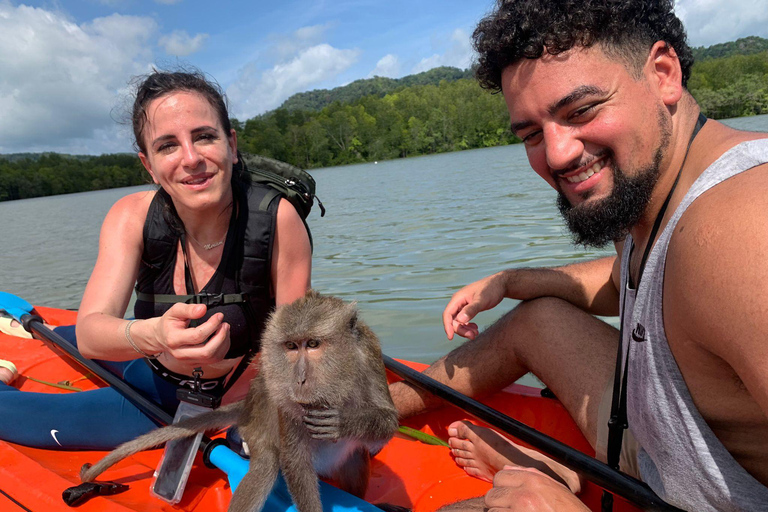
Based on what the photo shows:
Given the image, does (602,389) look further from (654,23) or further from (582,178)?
(654,23)

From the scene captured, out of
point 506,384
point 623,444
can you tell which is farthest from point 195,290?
point 623,444

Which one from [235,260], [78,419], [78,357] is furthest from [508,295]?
[78,357]

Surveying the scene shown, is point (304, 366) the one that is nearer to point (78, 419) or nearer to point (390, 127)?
point (78, 419)

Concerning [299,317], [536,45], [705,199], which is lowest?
[299,317]

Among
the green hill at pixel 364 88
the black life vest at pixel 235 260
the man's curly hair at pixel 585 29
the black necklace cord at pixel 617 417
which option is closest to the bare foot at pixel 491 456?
the black necklace cord at pixel 617 417

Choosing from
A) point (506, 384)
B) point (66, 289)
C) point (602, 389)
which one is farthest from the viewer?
point (66, 289)

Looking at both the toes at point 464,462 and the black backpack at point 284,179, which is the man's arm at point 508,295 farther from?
the black backpack at point 284,179

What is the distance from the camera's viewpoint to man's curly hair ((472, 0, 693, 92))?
208 centimetres

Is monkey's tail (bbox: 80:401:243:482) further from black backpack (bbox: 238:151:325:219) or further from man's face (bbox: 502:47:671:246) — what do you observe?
man's face (bbox: 502:47:671:246)

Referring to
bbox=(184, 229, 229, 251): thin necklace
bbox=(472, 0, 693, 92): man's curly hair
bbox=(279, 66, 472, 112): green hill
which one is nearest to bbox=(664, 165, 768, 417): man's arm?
bbox=(472, 0, 693, 92): man's curly hair

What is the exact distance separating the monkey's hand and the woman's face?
1452 millimetres

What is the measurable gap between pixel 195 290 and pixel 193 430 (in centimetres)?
85

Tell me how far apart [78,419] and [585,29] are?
3719 mm

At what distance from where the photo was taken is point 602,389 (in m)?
2.80
